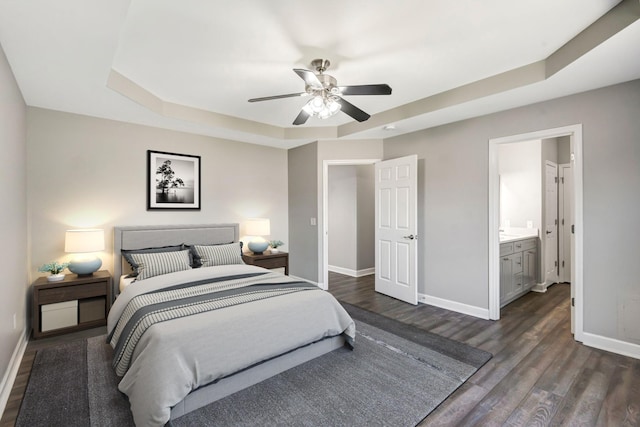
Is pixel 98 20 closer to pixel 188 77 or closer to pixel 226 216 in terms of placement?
pixel 188 77

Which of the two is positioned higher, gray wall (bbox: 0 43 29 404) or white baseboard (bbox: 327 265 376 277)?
gray wall (bbox: 0 43 29 404)

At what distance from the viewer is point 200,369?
196 centimetres

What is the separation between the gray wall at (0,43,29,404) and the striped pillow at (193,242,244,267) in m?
1.67

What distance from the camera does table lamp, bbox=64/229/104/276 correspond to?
10.7ft

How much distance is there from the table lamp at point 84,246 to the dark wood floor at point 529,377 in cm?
68

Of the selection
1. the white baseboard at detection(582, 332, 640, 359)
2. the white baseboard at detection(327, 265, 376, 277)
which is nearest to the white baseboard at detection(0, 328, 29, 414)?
the white baseboard at detection(327, 265, 376, 277)

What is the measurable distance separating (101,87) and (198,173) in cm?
176

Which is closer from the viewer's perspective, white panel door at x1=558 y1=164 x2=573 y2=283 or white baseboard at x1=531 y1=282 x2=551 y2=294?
white baseboard at x1=531 y1=282 x2=551 y2=294

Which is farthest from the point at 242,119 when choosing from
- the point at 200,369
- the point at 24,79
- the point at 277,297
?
the point at 200,369

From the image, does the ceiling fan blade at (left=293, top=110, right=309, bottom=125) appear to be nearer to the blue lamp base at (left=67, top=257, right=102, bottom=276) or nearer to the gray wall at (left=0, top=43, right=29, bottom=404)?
the gray wall at (left=0, top=43, right=29, bottom=404)

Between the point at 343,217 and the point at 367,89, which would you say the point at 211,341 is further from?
the point at 343,217

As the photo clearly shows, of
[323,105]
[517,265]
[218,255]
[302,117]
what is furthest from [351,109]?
[517,265]

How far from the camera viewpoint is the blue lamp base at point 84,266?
3283 millimetres

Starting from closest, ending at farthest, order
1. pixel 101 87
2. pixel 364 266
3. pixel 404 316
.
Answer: pixel 101 87 → pixel 404 316 → pixel 364 266
